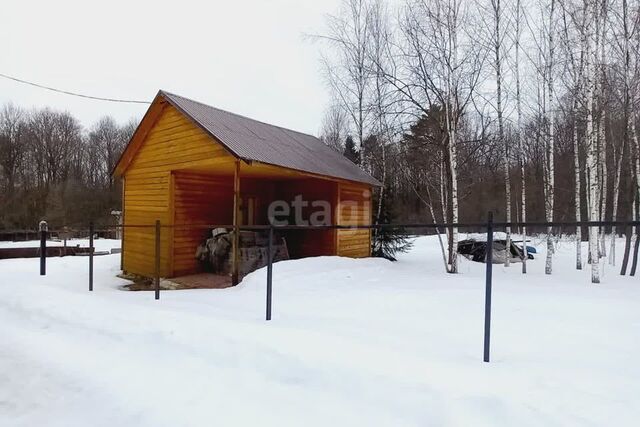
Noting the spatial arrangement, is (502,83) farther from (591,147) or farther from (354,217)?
(354,217)

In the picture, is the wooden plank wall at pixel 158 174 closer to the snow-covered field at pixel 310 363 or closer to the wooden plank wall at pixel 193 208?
the wooden plank wall at pixel 193 208

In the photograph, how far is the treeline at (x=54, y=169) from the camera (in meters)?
26.0

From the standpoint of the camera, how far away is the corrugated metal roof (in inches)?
297

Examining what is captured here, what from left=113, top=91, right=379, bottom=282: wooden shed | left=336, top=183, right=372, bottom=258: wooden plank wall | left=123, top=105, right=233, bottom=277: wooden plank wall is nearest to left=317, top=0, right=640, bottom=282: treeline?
left=336, top=183, right=372, bottom=258: wooden plank wall

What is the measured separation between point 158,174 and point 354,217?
5053 mm

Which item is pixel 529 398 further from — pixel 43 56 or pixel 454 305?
pixel 43 56

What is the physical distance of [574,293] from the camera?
5.75m

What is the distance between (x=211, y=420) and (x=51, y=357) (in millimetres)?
1737

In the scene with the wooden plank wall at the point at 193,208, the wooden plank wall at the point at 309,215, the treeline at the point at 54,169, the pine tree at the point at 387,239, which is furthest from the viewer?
the treeline at the point at 54,169

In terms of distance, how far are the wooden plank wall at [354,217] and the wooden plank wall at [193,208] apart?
283 centimetres

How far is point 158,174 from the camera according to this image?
28.9 feet

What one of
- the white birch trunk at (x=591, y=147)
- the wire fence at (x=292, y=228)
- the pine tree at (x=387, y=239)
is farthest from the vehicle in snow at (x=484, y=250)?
the white birch trunk at (x=591, y=147)

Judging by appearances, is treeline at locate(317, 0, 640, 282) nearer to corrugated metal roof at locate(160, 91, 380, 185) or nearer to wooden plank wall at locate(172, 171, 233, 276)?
corrugated metal roof at locate(160, 91, 380, 185)

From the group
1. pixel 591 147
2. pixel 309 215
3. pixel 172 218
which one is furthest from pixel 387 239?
pixel 172 218
